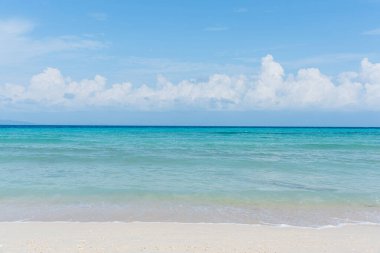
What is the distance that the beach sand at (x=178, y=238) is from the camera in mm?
6633

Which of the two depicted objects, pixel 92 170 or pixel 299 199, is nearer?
pixel 299 199

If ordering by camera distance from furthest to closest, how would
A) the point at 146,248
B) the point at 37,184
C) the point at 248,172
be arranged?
the point at 248,172 → the point at 37,184 → the point at 146,248

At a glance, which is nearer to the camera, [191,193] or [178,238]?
[178,238]

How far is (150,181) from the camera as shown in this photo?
1420cm

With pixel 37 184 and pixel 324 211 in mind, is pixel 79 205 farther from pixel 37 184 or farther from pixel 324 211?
pixel 324 211

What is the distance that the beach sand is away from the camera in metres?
6.63

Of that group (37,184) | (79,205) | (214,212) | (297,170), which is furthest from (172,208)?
(297,170)

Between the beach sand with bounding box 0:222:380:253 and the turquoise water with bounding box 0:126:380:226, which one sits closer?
the beach sand with bounding box 0:222:380:253

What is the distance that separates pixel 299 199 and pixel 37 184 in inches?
337

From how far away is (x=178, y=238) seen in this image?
7.24 metres

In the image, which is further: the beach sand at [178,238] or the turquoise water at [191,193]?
the turquoise water at [191,193]

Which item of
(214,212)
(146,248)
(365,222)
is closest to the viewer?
(146,248)

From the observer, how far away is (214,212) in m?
9.70

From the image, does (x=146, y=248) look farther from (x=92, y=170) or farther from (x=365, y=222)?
Answer: (x=92, y=170)
